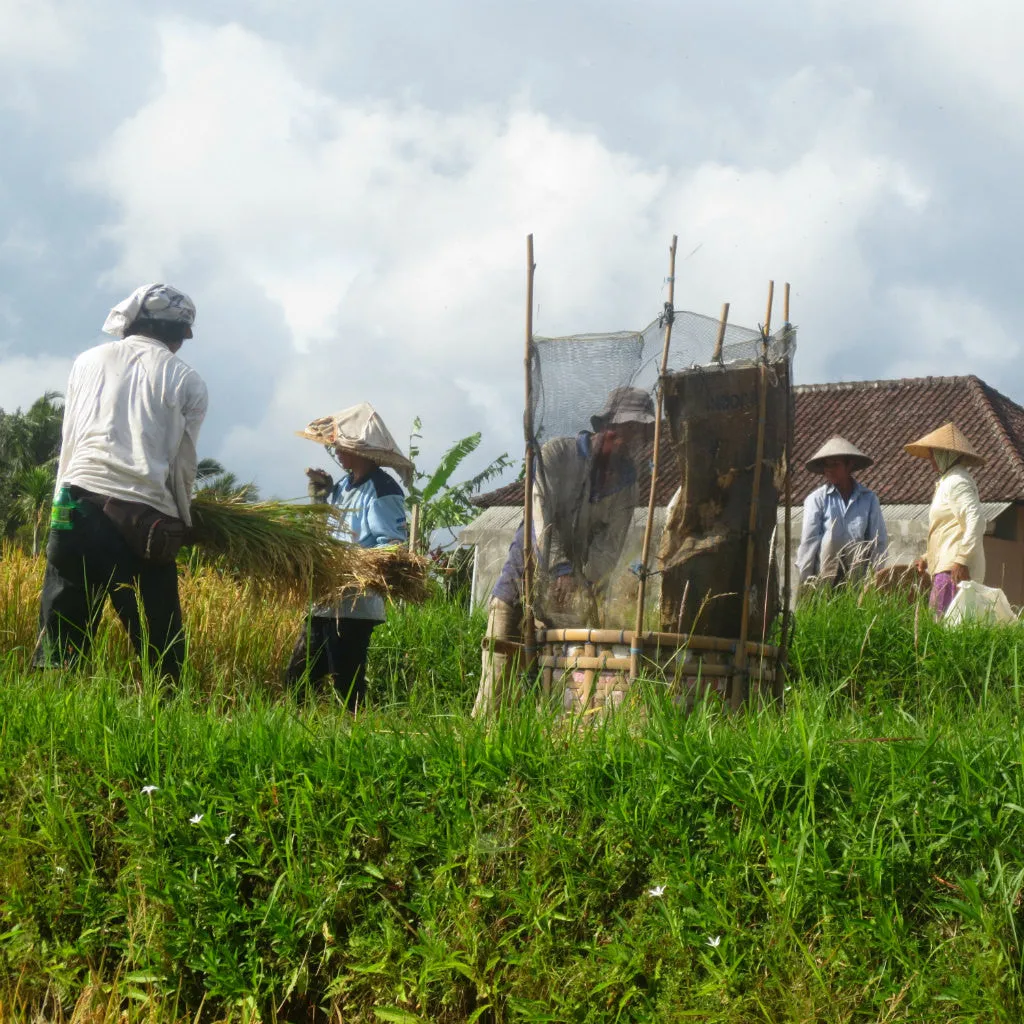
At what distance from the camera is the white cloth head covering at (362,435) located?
22.1ft

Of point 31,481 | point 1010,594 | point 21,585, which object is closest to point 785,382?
point 21,585

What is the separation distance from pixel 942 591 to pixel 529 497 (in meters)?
4.10

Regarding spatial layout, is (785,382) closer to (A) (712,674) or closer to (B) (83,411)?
(A) (712,674)

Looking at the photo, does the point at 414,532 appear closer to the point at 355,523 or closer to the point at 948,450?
the point at 355,523

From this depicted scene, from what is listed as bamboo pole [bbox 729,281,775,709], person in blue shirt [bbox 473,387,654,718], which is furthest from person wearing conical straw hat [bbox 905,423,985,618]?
person in blue shirt [bbox 473,387,654,718]

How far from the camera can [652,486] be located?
4.64 m

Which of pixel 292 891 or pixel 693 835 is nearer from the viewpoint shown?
pixel 693 835

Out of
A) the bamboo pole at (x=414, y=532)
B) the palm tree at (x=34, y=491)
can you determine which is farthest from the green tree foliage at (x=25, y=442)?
the bamboo pole at (x=414, y=532)

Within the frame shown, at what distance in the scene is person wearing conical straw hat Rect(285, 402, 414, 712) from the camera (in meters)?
6.27

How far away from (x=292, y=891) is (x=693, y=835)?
0.92m

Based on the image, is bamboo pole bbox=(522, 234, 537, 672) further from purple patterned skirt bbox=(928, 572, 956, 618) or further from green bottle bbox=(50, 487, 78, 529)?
purple patterned skirt bbox=(928, 572, 956, 618)

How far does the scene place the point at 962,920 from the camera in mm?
2561

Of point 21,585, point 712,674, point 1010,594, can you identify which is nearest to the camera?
point 712,674

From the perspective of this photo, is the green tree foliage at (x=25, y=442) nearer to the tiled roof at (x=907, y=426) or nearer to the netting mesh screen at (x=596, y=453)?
the tiled roof at (x=907, y=426)
